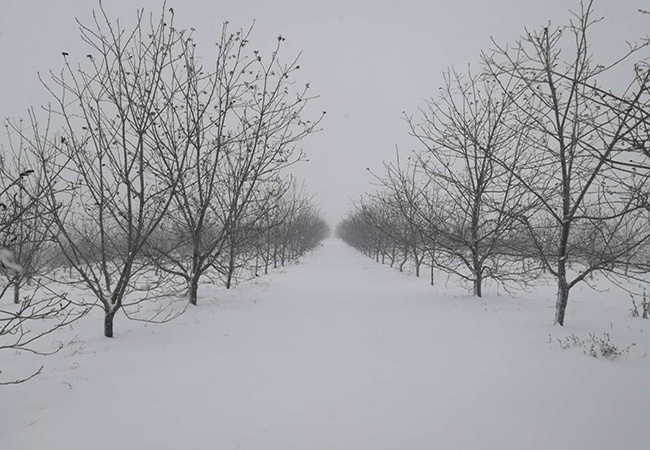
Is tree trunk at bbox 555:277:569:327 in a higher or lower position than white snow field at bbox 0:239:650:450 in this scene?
higher

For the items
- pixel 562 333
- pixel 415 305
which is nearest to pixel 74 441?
pixel 562 333

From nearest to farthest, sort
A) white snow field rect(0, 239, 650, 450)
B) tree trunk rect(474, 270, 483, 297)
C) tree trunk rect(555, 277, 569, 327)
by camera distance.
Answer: white snow field rect(0, 239, 650, 450), tree trunk rect(555, 277, 569, 327), tree trunk rect(474, 270, 483, 297)

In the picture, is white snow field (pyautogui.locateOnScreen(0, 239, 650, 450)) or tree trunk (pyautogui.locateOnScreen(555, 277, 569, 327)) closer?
white snow field (pyautogui.locateOnScreen(0, 239, 650, 450))

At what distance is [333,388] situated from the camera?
12.2ft

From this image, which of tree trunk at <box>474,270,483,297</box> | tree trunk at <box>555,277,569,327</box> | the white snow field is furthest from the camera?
tree trunk at <box>474,270,483,297</box>

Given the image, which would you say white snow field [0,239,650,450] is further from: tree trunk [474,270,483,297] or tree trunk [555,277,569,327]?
tree trunk [474,270,483,297]

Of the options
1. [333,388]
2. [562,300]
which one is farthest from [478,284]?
[333,388]

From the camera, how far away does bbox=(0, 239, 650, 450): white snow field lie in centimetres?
283

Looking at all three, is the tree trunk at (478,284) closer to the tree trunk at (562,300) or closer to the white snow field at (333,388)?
the white snow field at (333,388)

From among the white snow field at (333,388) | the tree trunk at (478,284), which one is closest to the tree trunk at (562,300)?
the white snow field at (333,388)

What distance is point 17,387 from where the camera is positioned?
12.0 feet

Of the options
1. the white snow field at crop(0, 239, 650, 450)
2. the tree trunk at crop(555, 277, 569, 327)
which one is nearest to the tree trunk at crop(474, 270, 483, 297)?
the white snow field at crop(0, 239, 650, 450)

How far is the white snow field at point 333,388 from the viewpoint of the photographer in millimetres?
2834

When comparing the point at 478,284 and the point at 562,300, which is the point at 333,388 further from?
the point at 478,284
